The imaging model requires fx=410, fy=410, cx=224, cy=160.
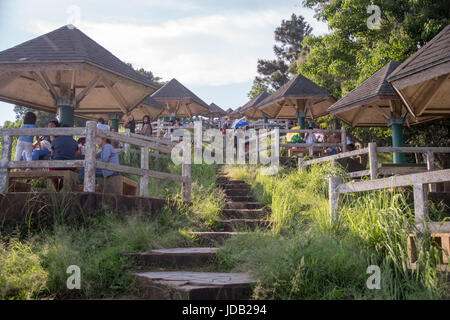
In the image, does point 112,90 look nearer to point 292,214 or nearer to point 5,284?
point 292,214

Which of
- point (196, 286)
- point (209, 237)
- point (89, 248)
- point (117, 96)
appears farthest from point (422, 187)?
point (117, 96)

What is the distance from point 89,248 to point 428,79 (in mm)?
6244

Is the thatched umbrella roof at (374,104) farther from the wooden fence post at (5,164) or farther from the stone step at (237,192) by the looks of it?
the wooden fence post at (5,164)

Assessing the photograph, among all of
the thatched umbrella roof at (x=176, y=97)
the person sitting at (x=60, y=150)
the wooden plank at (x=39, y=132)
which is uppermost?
the thatched umbrella roof at (x=176, y=97)

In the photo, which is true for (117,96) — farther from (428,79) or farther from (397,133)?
(397,133)

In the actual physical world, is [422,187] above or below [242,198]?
→ above

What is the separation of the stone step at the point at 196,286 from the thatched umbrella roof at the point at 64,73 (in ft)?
18.3

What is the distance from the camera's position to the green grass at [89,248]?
4.57 m

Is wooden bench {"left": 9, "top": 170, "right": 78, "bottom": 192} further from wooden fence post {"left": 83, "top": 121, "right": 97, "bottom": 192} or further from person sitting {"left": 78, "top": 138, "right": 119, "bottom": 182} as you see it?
person sitting {"left": 78, "top": 138, "right": 119, "bottom": 182}

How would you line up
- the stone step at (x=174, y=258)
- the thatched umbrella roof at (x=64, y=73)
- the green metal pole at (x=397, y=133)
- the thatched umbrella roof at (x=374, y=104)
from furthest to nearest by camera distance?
the green metal pole at (x=397, y=133)
the thatched umbrella roof at (x=374, y=104)
the thatched umbrella roof at (x=64, y=73)
the stone step at (x=174, y=258)

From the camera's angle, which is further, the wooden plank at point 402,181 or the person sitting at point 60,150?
the person sitting at point 60,150

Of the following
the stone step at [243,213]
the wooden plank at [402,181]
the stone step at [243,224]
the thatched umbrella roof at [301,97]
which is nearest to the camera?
the wooden plank at [402,181]

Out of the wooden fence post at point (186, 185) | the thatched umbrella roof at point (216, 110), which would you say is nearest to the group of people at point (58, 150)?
the wooden fence post at point (186, 185)

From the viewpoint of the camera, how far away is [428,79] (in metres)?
7.22
